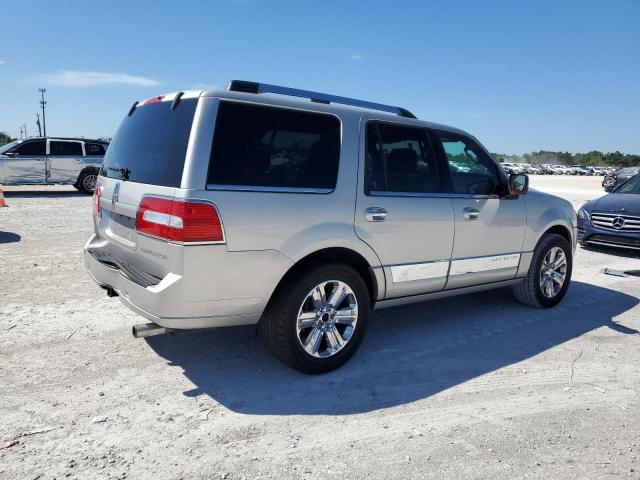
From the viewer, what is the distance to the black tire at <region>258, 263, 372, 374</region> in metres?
3.48

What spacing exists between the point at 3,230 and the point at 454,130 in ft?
27.0

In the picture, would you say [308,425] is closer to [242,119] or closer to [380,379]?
[380,379]

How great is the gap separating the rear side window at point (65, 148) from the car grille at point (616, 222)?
1459 centimetres

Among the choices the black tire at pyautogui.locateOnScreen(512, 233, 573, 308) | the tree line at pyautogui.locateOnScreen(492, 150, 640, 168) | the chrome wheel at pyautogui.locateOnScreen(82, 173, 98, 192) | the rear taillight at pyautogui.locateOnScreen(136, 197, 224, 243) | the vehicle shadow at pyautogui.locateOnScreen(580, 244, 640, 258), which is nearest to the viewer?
the rear taillight at pyautogui.locateOnScreen(136, 197, 224, 243)

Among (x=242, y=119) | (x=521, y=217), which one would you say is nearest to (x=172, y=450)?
(x=242, y=119)

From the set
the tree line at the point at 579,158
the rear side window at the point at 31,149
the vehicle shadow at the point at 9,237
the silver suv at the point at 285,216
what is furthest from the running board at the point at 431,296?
the tree line at the point at 579,158

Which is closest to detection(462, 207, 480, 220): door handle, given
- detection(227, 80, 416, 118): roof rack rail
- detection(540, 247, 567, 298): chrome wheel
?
detection(227, 80, 416, 118): roof rack rail

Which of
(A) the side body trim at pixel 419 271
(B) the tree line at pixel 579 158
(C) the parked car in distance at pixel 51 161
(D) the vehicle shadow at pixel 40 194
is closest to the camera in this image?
(A) the side body trim at pixel 419 271

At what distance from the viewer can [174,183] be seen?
3143 millimetres

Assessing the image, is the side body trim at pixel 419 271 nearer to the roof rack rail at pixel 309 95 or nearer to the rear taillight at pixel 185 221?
the roof rack rail at pixel 309 95

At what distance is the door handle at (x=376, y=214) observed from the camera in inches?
151

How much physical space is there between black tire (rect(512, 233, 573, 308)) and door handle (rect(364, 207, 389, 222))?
7.32ft

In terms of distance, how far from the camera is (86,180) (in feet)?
55.1

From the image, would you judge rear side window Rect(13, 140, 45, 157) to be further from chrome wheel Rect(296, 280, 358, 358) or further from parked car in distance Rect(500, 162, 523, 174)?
chrome wheel Rect(296, 280, 358, 358)
